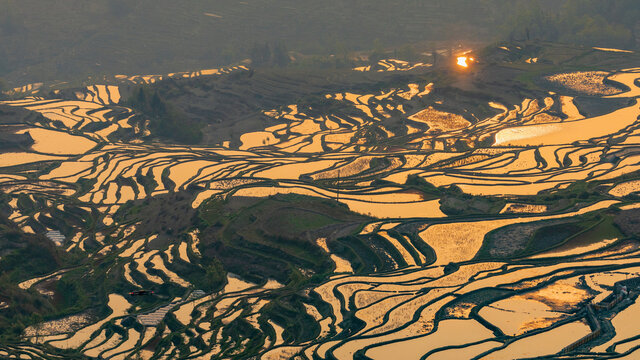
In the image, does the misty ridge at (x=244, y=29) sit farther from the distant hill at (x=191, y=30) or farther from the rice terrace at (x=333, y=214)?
the rice terrace at (x=333, y=214)

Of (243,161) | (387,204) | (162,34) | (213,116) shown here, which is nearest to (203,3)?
(162,34)

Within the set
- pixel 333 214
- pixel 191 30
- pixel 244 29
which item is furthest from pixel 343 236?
pixel 191 30

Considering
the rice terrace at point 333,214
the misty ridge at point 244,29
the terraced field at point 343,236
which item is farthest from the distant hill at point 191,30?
the terraced field at point 343,236

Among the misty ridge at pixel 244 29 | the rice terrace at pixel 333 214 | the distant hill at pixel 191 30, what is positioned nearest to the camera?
the rice terrace at pixel 333 214

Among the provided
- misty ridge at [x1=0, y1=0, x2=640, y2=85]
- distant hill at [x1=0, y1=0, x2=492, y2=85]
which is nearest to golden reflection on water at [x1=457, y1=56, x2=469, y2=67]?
misty ridge at [x1=0, y1=0, x2=640, y2=85]

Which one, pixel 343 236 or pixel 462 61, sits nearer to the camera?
pixel 343 236

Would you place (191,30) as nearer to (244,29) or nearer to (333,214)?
(244,29)

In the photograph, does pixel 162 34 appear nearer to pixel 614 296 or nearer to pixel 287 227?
pixel 287 227
